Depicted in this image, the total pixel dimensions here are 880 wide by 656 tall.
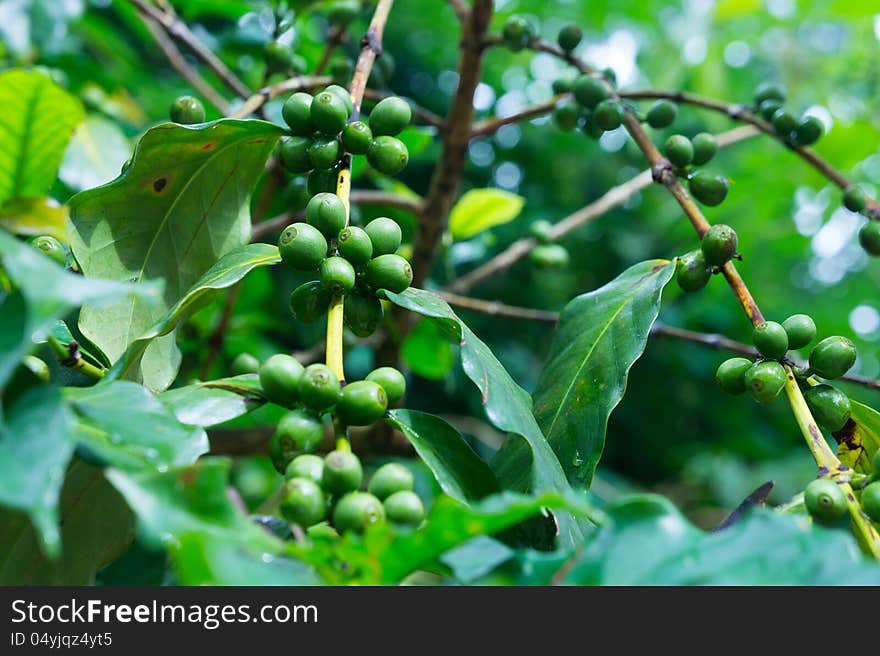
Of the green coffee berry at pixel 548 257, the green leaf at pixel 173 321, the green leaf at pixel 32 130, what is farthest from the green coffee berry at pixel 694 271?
the green coffee berry at pixel 548 257

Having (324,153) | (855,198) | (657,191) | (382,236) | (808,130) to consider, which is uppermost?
(657,191)

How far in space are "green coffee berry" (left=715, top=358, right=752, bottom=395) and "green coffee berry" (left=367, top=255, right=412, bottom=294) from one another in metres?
0.35

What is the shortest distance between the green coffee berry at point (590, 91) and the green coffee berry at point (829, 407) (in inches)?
22.9

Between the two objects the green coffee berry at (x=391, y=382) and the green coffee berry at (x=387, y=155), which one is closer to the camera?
the green coffee berry at (x=391, y=382)

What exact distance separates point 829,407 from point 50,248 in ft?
2.59

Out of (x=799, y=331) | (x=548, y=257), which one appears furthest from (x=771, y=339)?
(x=548, y=257)

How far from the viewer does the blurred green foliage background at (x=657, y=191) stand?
2.32 meters

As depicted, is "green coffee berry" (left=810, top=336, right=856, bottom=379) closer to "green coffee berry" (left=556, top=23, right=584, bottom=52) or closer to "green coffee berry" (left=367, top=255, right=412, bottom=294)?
"green coffee berry" (left=367, top=255, right=412, bottom=294)

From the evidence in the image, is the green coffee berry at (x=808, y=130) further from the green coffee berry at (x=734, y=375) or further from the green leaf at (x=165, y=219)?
the green leaf at (x=165, y=219)

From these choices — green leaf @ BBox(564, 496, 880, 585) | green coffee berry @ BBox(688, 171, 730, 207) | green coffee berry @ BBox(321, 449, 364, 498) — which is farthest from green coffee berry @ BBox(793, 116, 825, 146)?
green coffee berry @ BBox(321, 449, 364, 498)

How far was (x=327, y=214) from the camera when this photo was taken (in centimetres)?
79

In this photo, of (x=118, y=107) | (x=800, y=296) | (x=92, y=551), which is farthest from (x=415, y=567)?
(x=800, y=296)

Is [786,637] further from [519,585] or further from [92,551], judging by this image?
[92,551]

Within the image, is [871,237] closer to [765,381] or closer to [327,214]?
[765,381]
